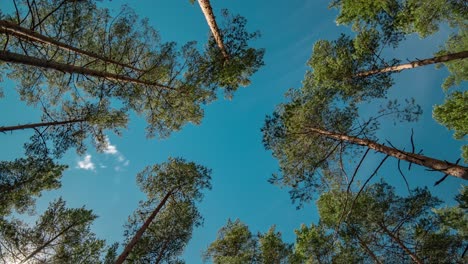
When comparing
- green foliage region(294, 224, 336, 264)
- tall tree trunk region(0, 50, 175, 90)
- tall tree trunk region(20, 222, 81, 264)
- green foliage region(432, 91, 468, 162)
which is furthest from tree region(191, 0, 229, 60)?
green foliage region(432, 91, 468, 162)

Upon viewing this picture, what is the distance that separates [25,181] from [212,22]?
31.1 feet

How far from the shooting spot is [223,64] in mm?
11531

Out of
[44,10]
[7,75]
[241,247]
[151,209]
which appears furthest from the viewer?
[241,247]

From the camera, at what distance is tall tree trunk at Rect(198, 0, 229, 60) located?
8.96 metres

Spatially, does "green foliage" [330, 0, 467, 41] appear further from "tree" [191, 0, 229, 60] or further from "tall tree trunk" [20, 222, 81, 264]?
"tall tree trunk" [20, 222, 81, 264]

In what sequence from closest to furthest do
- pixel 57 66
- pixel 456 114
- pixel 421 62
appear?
1. pixel 57 66
2. pixel 421 62
3. pixel 456 114

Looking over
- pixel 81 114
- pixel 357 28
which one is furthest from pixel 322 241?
pixel 81 114

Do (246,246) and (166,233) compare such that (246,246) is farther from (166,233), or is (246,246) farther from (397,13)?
(397,13)

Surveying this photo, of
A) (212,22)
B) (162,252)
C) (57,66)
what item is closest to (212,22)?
(212,22)

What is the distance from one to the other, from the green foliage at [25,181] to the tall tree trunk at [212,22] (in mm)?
7734

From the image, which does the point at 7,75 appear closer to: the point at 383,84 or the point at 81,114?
the point at 81,114

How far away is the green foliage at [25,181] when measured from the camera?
11500 mm

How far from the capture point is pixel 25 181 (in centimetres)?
1184

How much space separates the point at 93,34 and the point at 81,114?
10.8 feet
